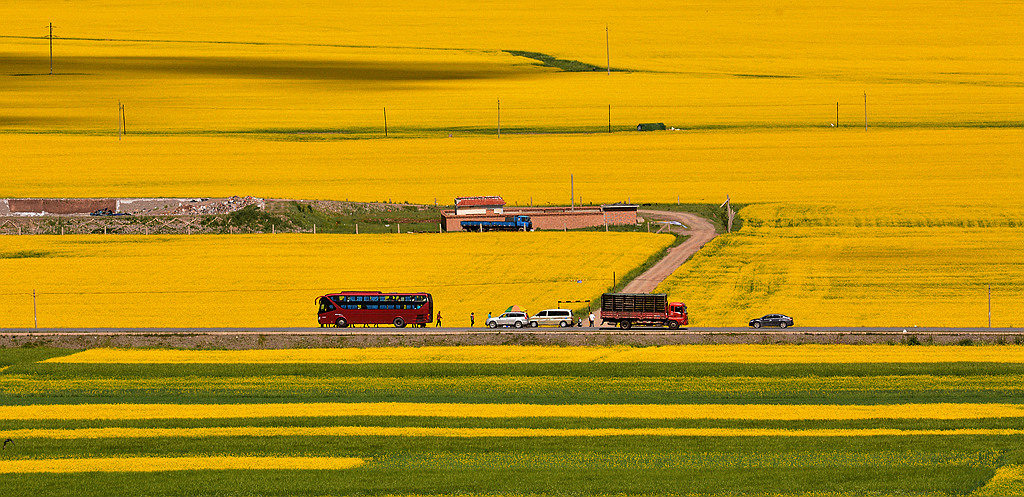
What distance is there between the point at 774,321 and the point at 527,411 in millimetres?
21210

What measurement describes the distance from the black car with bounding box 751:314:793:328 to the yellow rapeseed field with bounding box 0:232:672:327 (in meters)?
10.9

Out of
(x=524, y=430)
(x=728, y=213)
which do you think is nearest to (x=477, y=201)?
(x=728, y=213)

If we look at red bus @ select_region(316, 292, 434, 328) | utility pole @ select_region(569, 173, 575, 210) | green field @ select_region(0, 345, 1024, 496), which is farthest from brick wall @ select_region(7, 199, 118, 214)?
green field @ select_region(0, 345, 1024, 496)

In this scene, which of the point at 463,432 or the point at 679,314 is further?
the point at 679,314

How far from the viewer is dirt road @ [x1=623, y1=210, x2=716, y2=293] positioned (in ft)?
260

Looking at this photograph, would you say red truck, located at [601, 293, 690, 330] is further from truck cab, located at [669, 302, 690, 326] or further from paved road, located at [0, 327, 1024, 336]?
paved road, located at [0, 327, 1024, 336]

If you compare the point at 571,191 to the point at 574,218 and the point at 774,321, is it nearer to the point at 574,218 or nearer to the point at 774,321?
the point at 574,218

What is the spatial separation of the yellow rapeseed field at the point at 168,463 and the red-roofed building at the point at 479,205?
169ft

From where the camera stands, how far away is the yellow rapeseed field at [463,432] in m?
50.0

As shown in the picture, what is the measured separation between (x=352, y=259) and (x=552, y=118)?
5592 centimetres

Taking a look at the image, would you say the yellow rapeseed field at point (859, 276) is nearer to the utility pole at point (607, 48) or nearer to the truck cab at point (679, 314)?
the truck cab at point (679, 314)

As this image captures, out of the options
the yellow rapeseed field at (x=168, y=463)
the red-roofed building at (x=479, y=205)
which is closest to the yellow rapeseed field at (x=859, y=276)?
the red-roofed building at (x=479, y=205)

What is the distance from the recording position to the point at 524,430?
50938mm

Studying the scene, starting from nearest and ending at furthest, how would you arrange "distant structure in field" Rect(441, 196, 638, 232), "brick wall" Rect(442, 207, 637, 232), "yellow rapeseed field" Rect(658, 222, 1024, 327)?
"yellow rapeseed field" Rect(658, 222, 1024, 327)
"distant structure in field" Rect(441, 196, 638, 232)
"brick wall" Rect(442, 207, 637, 232)
